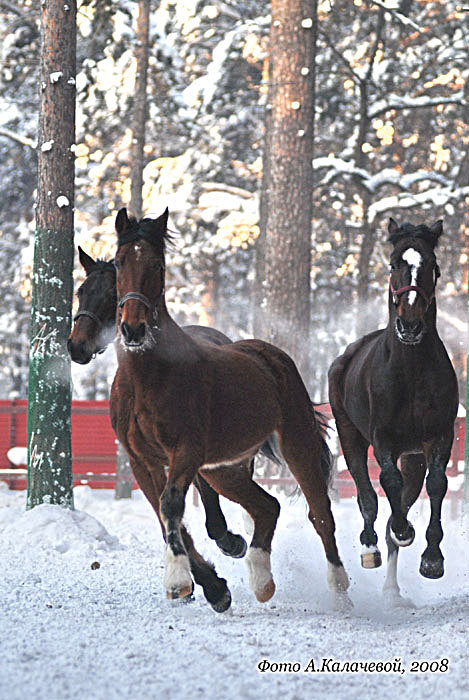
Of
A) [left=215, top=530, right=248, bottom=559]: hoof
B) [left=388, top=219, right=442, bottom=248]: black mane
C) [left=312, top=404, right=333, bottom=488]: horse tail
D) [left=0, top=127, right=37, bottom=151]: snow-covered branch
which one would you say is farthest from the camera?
[left=0, top=127, right=37, bottom=151]: snow-covered branch

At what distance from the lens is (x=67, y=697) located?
4289 mm

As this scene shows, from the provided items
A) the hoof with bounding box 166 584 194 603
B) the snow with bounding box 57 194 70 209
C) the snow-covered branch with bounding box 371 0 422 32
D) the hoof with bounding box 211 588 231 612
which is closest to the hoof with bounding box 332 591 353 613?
the hoof with bounding box 211 588 231 612

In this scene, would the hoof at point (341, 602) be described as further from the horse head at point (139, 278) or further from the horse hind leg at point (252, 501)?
the horse head at point (139, 278)

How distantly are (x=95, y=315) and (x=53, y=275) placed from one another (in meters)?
3.45

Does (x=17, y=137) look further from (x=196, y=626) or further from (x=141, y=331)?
(x=196, y=626)

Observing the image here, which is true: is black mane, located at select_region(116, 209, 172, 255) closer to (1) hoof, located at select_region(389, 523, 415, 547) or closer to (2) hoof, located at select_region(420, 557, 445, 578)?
(1) hoof, located at select_region(389, 523, 415, 547)

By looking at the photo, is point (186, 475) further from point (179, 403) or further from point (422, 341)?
point (422, 341)

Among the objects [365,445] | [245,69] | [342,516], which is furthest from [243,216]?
[365,445]

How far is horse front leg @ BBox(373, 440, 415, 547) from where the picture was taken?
6855 millimetres

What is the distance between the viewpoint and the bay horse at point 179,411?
585cm

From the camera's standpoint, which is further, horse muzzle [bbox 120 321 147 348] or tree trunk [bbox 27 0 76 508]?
tree trunk [bbox 27 0 76 508]

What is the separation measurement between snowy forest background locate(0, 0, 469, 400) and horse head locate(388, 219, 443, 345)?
1107 centimetres

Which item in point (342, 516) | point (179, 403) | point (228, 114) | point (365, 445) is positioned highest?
point (228, 114)

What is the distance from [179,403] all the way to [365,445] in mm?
2731
